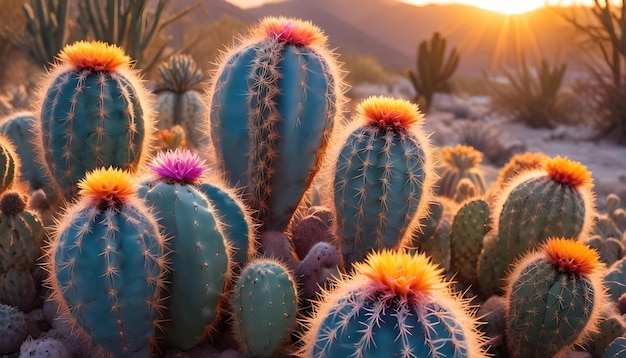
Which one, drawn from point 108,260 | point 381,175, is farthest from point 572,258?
point 108,260

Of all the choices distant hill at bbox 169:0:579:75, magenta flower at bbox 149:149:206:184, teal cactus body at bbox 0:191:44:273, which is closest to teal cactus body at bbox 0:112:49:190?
teal cactus body at bbox 0:191:44:273

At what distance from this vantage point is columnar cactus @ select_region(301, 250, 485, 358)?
167cm

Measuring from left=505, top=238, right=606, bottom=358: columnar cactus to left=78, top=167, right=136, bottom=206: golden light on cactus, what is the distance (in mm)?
1751

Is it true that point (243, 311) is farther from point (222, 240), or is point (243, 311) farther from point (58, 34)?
point (58, 34)

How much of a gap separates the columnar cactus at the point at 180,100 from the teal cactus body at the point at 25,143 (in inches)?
68.1

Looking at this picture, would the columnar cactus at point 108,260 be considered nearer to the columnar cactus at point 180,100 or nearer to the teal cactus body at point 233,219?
the teal cactus body at point 233,219

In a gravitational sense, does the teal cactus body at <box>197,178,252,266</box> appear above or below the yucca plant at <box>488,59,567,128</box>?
above

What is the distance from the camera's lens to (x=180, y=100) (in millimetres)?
6102

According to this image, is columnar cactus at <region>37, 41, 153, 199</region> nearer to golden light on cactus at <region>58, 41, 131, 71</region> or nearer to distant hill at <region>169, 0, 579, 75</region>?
golden light on cactus at <region>58, 41, 131, 71</region>

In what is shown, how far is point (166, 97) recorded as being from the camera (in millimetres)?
6109

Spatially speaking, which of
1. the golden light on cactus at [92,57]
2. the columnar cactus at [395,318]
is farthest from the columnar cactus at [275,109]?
the columnar cactus at [395,318]

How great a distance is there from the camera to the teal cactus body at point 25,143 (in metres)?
4.17

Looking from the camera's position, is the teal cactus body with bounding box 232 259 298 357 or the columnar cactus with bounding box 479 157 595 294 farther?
the columnar cactus with bounding box 479 157 595 294

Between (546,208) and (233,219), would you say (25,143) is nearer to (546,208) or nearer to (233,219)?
(233,219)
